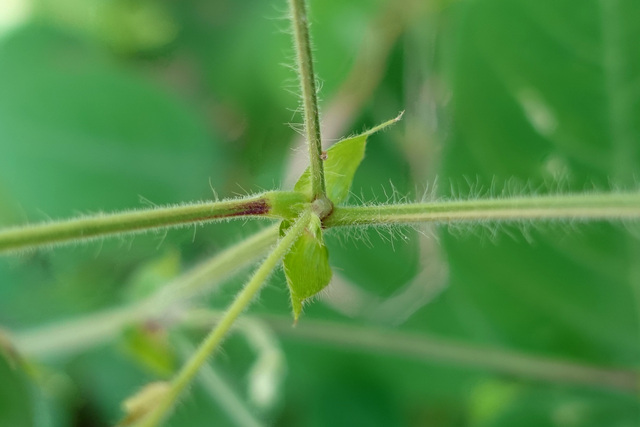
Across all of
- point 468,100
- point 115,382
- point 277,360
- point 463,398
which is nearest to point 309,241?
point 277,360

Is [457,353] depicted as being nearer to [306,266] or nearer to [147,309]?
[147,309]

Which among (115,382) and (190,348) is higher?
(190,348)

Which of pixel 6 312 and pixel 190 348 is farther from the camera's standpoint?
pixel 6 312

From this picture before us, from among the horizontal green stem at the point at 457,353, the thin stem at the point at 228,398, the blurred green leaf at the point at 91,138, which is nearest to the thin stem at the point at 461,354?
the horizontal green stem at the point at 457,353

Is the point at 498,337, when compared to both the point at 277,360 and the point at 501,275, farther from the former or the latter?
the point at 277,360

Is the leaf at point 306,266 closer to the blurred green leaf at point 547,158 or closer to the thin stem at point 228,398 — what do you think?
the blurred green leaf at point 547,158

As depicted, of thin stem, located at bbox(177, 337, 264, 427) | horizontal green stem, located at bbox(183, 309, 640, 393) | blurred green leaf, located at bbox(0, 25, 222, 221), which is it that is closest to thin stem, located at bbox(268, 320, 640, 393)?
horizontal green stem, located at bbox(183, 309, 640, 393)
